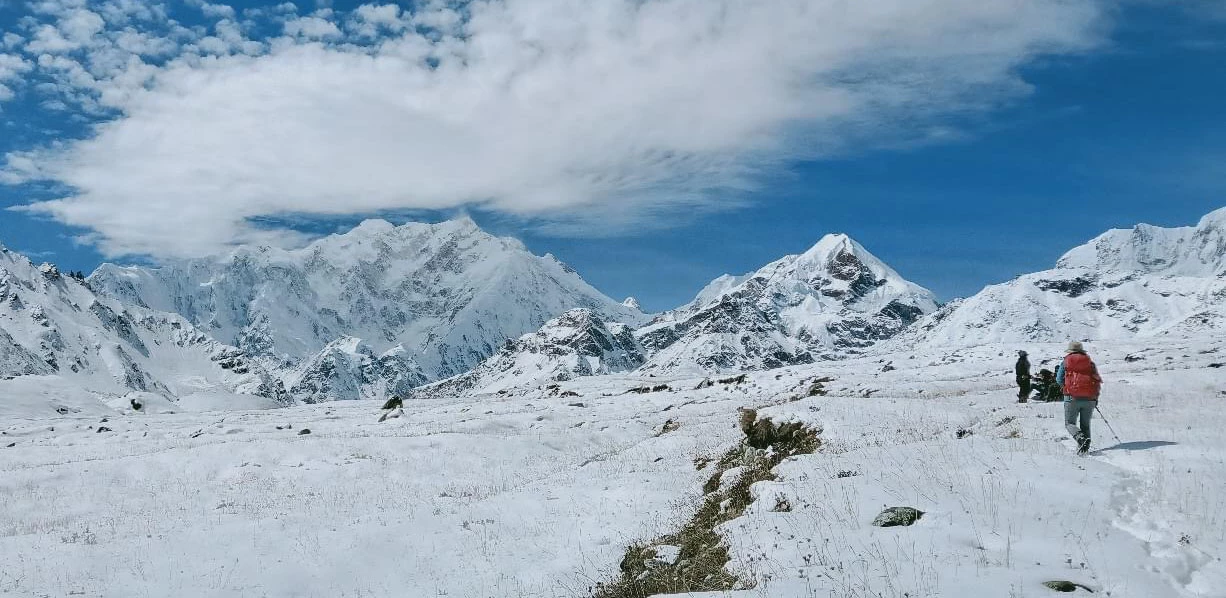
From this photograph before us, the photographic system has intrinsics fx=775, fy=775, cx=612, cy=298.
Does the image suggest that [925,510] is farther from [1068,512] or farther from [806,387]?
[806,387]

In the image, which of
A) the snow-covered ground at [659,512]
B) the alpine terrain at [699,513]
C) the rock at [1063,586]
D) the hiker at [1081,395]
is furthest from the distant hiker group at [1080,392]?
the rock at [1063,586]

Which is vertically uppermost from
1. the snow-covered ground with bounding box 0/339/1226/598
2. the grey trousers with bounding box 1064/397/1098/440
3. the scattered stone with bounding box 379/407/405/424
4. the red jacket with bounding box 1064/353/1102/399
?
the red jacket with bounding box 1064/353/1102/399

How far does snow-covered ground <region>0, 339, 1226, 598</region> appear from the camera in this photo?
10.3m

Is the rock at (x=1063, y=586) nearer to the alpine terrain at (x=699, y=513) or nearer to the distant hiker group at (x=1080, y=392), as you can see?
the alpine terrain at (x=699, y=513)

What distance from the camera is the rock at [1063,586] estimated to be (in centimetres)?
910

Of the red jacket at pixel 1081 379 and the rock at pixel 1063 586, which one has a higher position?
the red jacket at pixel 1081 379

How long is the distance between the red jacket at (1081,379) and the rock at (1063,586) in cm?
875

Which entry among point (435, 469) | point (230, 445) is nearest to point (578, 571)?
point (435, 469)

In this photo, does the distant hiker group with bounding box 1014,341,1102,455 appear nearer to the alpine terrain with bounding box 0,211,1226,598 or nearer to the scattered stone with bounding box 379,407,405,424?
the alpine terrain with bounding box 0,211,1226,598

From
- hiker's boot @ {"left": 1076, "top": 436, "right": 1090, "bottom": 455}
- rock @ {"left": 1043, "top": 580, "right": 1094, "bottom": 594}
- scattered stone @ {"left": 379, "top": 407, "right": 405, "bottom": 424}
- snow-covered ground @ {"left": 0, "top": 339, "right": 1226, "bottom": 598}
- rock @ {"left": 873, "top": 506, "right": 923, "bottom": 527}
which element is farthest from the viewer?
scattered stone @ {"left": 379, "top": 407, "right": 405, "bottom": 424}

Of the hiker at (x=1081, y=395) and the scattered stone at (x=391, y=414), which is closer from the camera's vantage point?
the hiker at (x=1081, y=395)

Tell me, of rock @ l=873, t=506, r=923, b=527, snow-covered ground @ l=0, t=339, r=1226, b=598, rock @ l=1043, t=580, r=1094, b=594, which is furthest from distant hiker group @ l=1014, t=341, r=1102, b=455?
rock @ l=1043, t=580, r=1094, b=594

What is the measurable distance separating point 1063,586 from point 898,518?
2978 mm

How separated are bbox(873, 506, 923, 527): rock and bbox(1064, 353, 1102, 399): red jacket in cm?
701
